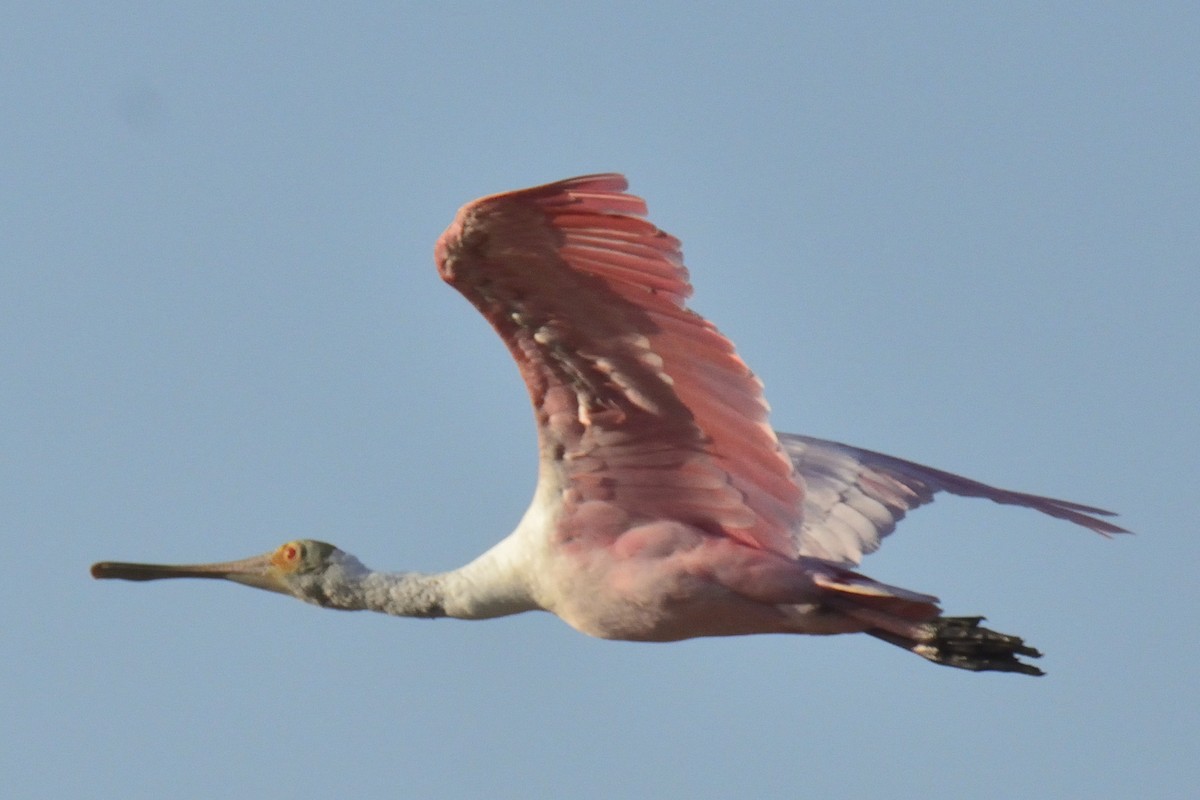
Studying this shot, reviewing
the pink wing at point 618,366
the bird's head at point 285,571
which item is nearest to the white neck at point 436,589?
the bird's head at point 285,571

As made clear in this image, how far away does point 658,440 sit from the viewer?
41.4 ft

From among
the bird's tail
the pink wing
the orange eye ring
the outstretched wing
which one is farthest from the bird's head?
the bird's tail

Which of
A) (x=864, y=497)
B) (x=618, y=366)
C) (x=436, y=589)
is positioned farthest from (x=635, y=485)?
(x=864, y=497)

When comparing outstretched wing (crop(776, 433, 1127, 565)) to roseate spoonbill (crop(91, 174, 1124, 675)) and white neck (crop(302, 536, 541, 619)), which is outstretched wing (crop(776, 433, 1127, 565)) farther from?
white neck (crop(302, 536, 541, 619))

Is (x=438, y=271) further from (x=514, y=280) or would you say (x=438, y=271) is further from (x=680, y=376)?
(x=680, y=376)

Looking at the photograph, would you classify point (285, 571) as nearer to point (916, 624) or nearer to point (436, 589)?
point (436, 589)

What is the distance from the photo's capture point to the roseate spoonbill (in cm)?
1115

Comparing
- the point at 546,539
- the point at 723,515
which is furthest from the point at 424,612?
the point at 723,515

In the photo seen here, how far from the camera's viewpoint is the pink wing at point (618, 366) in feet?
35.8

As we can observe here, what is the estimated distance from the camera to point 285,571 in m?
14.6

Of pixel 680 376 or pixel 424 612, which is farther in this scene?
pixel 424 612

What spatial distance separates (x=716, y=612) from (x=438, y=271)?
2867 mm

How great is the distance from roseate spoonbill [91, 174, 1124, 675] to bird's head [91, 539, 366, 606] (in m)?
0.05

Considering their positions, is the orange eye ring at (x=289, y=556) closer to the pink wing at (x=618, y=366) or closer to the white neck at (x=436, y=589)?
the white neck at (x=436, y=589)
